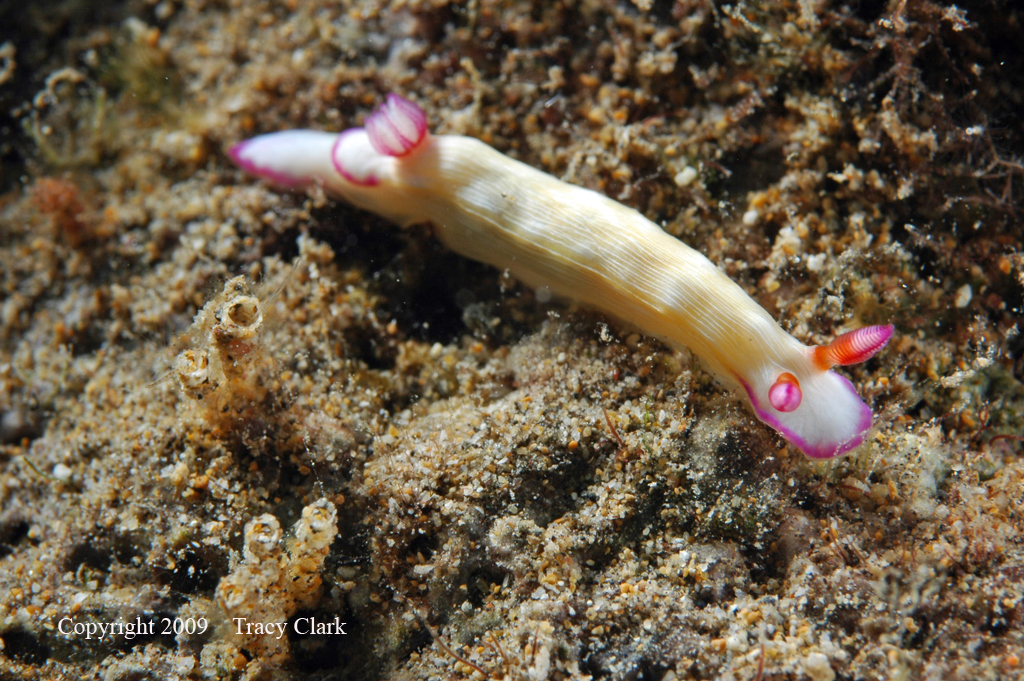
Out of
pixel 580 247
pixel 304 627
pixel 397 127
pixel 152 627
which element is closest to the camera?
pixel 304 627

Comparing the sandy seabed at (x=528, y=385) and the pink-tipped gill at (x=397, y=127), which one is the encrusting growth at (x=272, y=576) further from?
the pink-tipped gill at (x=397, y=127)

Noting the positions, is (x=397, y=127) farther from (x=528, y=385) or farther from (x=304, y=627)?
(x=304, y=627)

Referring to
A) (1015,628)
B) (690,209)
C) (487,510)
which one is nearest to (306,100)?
(690,209)

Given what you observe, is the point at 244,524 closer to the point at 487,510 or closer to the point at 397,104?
the point at 487,510

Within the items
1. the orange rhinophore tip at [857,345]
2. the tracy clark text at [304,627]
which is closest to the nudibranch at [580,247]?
the orange rhinophore tip at [857,345]

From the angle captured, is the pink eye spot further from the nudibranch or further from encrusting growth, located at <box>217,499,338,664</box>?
encrusting growth, located at <box>217,499,338,664</box>

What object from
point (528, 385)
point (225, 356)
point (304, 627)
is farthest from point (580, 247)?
point (304, 627)

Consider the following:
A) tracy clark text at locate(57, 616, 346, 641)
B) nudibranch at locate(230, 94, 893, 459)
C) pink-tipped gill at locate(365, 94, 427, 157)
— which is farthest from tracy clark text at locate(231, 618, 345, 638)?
pink-tipped gill at locate(365, 94, 427, 157)

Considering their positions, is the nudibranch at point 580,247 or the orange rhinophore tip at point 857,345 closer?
the orange rhinophore tip at point 857,345
